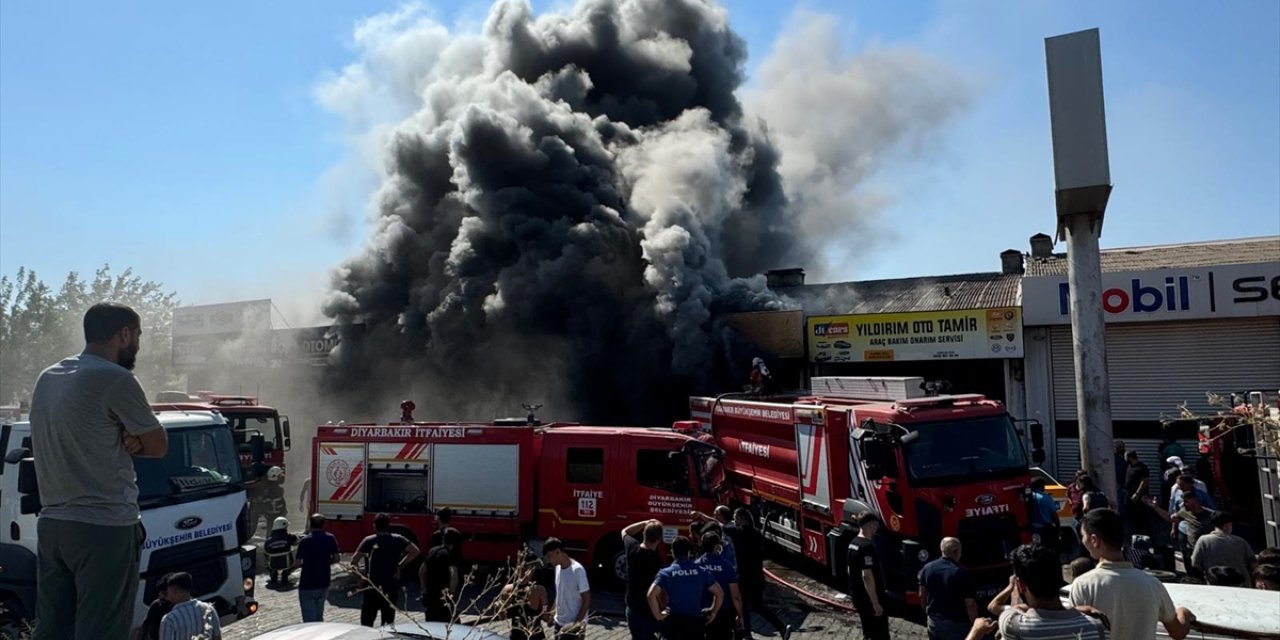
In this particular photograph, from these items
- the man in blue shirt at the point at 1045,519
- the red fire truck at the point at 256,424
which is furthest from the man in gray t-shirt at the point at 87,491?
the red fire truck at the point at 256,424

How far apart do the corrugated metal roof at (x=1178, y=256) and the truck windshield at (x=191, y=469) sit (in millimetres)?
17867

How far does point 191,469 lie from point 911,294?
1909 cm

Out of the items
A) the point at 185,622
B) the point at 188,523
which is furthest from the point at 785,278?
the point at 185,622

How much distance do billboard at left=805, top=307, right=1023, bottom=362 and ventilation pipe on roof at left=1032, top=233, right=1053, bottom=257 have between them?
7.74 m

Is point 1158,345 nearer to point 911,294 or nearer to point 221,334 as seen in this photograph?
point 911,294

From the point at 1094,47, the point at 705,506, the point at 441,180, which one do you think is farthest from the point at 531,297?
the point at 1094,47

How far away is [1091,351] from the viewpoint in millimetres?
13461

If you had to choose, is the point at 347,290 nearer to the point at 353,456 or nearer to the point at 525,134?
the point at 525,134

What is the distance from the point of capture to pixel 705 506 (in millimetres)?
10711

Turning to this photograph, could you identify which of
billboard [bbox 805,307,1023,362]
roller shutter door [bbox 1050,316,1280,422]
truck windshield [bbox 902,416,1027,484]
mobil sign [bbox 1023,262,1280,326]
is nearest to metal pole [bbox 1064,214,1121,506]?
mobil sign [bbox 1023,262,1280,326]

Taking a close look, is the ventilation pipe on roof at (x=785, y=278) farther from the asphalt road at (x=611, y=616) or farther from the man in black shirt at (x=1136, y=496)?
the asphalt road at (x=611, y=616)

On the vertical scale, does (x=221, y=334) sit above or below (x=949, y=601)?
above

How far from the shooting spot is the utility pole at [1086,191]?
1323 centimetres

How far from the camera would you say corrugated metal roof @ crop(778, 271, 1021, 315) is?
811 inches
